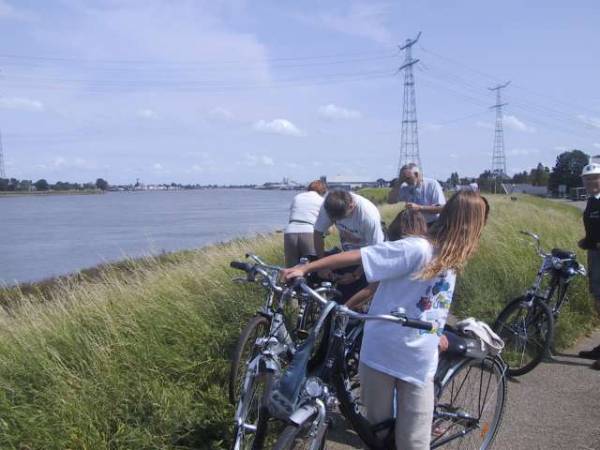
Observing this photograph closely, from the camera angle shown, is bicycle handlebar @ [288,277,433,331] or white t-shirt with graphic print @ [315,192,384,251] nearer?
bicycle handlebar @ [288,277,433,331]

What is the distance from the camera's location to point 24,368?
13.3ft

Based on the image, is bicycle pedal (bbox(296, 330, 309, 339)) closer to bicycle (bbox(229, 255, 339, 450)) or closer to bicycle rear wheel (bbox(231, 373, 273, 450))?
bicycle (bbox(229, 255, 339, 450))

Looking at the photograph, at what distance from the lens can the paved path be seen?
4.02 metres

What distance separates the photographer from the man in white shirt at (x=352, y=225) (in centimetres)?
457

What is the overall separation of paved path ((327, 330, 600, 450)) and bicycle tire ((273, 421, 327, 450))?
153 centimetres

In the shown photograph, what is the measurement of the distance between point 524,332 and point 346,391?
122 inches

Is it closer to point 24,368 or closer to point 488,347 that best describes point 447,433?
point 488,347

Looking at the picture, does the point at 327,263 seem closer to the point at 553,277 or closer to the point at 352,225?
the point at 352,225

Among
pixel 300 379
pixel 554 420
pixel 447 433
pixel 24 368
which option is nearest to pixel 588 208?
pixel 554 420

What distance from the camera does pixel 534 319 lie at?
214 inches

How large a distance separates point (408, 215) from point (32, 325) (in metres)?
3.61

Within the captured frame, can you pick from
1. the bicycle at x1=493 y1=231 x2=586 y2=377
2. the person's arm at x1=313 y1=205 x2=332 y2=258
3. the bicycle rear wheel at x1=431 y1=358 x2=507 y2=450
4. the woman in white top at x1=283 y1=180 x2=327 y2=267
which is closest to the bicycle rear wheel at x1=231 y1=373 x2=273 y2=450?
the bicycle rear wheel at x1=431 y1=358 x2=507 y2=450

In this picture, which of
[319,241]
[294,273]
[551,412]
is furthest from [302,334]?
[551,412]

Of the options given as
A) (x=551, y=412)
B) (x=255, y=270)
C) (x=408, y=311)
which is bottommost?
(x=551, y=412)
